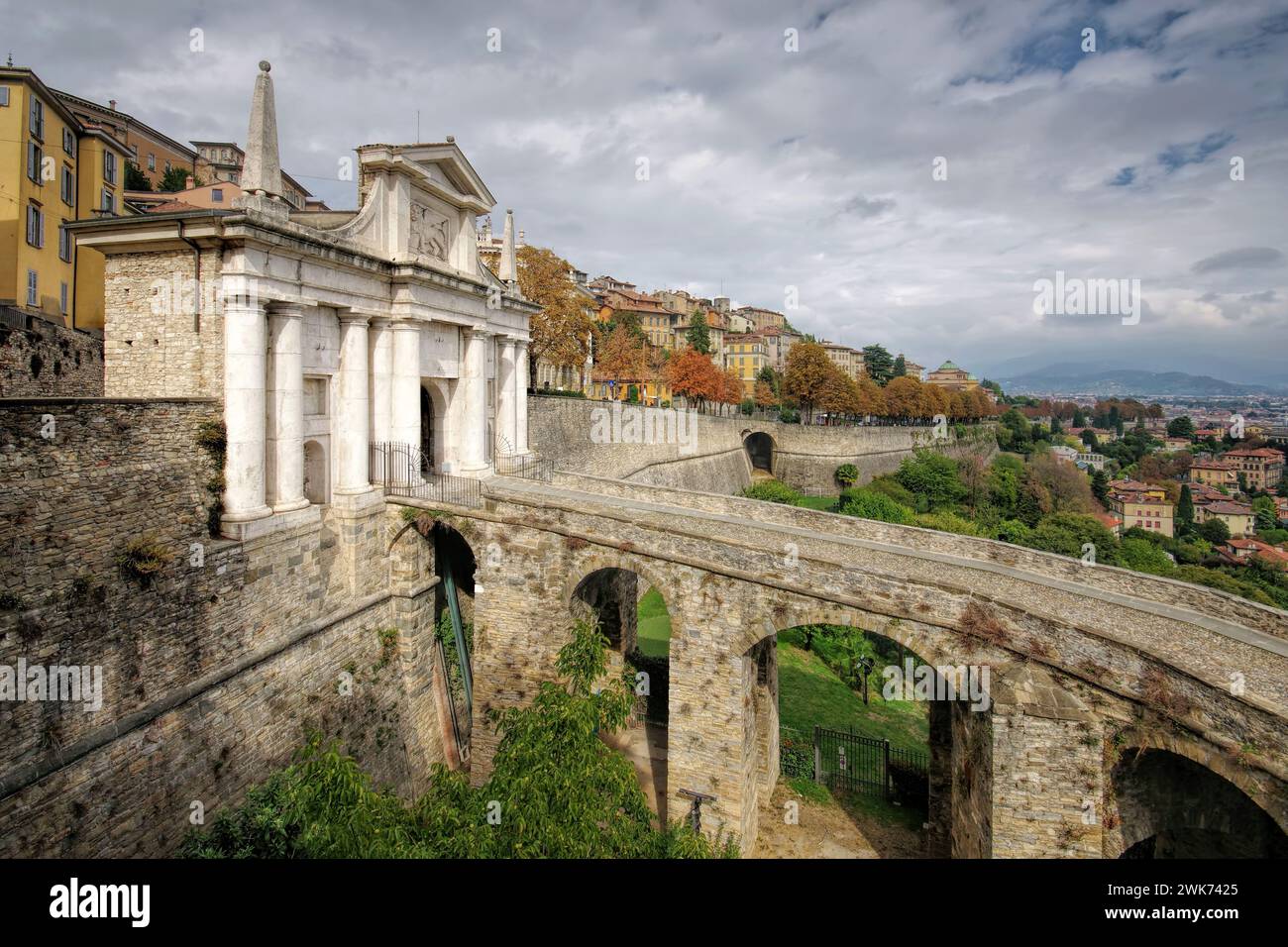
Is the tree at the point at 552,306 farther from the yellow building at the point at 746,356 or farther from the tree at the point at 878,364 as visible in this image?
the tree at the point at 878,364

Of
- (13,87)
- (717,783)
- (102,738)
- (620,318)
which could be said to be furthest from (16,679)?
(620,318)


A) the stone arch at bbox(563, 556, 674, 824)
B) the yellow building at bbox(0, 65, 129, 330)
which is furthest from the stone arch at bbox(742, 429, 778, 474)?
the yellow building at bbox(0, 65, 129, 330)

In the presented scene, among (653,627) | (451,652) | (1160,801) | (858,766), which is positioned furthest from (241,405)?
(653,627)

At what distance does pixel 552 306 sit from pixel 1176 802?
3388cm

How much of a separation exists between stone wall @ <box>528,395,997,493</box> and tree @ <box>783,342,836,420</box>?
5.52 m

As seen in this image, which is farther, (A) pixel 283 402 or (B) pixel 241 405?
(A) pixel 283 402

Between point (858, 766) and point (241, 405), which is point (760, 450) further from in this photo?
point (241, 405)

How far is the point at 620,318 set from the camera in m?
85.6

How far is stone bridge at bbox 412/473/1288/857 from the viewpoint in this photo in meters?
10.3

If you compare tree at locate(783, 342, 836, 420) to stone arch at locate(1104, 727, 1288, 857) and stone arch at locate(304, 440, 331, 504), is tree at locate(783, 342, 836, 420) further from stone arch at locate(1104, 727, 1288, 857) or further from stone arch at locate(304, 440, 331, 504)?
stone arch at locate(1104, 727, 1288, 857)

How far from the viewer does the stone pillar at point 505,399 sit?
75.4ft

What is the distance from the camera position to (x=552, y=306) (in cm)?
3853
